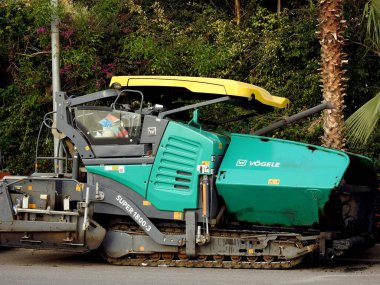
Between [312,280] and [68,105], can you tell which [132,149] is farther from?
[312,280]

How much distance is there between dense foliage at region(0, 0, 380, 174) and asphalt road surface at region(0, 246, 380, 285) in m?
5.88

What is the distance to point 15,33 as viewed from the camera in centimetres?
1738

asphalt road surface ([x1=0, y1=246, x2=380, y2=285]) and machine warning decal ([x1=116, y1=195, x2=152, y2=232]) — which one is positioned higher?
machine warning decal ([x1=116, y1=195, x2=152, y2=232])

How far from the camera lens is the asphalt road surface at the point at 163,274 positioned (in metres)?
9.14

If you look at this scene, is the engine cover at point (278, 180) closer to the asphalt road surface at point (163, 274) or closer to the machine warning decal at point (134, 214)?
the asphalt road surface at point (163, 274)

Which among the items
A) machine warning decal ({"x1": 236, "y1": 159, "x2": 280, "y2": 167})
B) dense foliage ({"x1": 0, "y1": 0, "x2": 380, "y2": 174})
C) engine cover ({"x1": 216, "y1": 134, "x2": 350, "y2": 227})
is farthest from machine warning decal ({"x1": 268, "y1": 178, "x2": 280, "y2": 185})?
dense foliage ({"x1": 0, "y1": 0, "x2": 380, "y2": 174})

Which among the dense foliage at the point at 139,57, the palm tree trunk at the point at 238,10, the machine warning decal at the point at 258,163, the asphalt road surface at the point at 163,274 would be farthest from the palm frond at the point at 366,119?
the palm tree trunk at the point at 238,10

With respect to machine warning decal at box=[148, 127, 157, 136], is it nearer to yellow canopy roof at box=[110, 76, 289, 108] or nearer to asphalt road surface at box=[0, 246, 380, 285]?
yellow canopy roof at box=[110, 76, 289, 108]

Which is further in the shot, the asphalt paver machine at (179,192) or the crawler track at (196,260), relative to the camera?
the crawler track at (196,260)

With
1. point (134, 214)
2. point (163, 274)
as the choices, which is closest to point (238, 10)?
point (134, 214)

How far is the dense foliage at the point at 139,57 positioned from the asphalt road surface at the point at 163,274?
5883 mm

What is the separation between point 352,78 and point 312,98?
967 millimetres

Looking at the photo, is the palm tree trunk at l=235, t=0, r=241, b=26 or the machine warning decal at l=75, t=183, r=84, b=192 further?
the palm tree trunk at l=235, t=0, r=241, b=26

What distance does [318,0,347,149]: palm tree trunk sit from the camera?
533 inches
